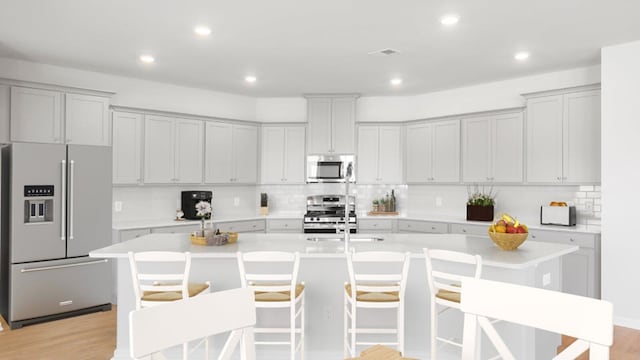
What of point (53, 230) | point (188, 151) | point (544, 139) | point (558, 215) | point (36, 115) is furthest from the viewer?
point (188, 151)

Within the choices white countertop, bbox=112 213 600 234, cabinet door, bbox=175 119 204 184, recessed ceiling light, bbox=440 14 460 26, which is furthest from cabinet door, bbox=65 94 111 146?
recessed ceiling light, bbox=440 14 460 26

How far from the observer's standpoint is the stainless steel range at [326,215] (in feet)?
20.9

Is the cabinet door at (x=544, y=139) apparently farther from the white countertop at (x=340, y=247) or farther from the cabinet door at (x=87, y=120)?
the cabinet door at (x=87, y=120)

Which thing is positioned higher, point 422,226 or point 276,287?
point 422,226

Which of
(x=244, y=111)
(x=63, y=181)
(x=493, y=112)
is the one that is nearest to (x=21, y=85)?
(x=63, y=181)

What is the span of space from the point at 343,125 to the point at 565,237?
10.6 feet

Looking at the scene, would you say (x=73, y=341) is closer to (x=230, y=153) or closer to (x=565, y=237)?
(x=230, y=153)

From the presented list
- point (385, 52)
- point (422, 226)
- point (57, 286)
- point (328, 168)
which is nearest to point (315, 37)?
point (385, 52)

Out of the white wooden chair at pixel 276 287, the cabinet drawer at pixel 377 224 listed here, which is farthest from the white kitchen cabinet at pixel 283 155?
the white wooden chair at pixel 276 287

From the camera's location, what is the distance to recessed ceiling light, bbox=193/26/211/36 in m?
3.88

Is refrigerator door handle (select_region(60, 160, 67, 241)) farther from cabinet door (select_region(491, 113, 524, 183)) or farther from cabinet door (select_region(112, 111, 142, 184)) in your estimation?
cabinet door (select_region(491, 113, 524, 183))

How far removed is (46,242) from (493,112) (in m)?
5.43

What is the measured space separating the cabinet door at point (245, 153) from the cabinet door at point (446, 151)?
2.66 metres

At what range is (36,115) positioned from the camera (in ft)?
15.7
